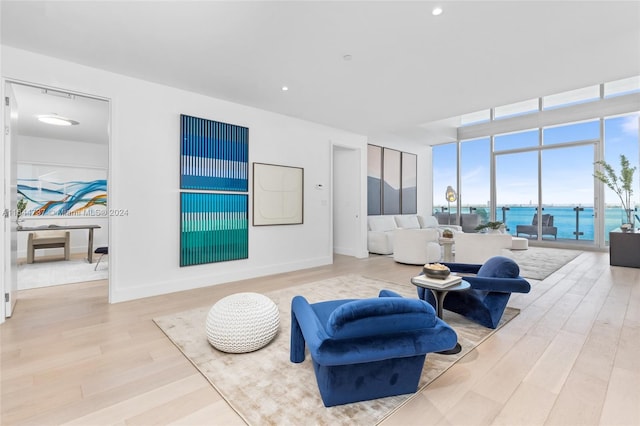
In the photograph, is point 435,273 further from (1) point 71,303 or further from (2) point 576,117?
(2) point 576,117

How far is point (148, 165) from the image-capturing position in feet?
12.7

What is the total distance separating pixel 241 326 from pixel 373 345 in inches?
46.0

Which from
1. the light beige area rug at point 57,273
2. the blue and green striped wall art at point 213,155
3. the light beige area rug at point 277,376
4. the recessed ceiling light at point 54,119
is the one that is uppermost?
the recessed ceiling light at point 54,119

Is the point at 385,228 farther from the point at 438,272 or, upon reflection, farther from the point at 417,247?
the point at 438,272

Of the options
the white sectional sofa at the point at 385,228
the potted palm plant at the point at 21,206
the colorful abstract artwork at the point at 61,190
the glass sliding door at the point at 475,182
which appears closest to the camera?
the potted palm plant at the point at 21,206

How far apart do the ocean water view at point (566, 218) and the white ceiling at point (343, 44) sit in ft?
16.7

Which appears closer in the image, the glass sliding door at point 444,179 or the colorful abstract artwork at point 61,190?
the colorful abstract artwork at point 61,190

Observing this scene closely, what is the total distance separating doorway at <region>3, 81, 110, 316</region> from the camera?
194 inches

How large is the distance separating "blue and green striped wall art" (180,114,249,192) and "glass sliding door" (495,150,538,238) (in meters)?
7.58

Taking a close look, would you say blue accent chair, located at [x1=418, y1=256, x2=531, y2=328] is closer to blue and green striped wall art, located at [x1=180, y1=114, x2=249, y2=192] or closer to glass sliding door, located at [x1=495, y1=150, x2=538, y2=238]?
blue and green striped wall art, located at [x1=180, y1=114, x2=249, y2=192]

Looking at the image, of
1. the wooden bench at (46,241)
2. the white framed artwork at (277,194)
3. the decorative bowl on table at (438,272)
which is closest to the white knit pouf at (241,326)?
the decorative bowl on table at (438,272)

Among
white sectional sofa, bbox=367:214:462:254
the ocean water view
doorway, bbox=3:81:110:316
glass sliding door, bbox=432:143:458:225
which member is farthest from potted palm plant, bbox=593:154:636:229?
doorway, bbox=3:81:110:316

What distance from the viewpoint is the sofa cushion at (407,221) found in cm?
803

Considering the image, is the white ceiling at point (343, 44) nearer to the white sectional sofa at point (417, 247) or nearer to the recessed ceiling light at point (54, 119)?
the white sectional sofa at point (417, 247)
